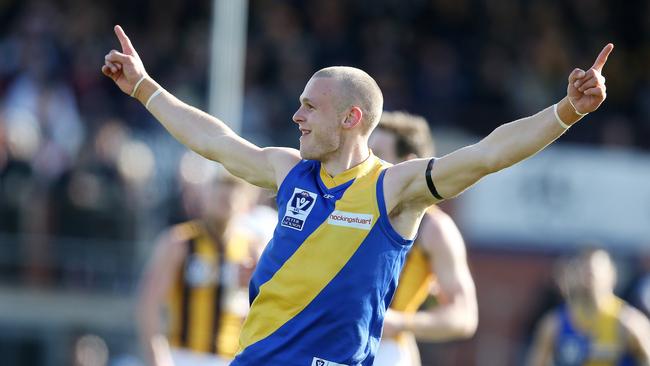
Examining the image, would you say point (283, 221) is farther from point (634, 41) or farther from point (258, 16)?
point (634, 41)

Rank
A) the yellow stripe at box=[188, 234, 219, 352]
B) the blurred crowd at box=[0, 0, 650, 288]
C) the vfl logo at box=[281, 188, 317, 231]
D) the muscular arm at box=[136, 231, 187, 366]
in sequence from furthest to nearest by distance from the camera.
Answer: the blurred crowd at box=[0, 0, 650, 288], the yellow stripe at box=[188, 234, 219, 352], the muscular arm at box=[136, 231, 187, 366], the vfl logo at box=[281, 188, 317, 231]

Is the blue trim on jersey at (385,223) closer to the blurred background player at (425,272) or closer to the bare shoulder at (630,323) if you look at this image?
the blurred background player at (425,272)

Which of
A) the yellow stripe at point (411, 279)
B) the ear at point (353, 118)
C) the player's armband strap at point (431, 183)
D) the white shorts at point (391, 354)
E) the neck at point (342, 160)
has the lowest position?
the white shorts at point (391, 354)

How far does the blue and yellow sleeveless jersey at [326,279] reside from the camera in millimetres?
6281

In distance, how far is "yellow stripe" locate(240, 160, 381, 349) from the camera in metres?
6.28

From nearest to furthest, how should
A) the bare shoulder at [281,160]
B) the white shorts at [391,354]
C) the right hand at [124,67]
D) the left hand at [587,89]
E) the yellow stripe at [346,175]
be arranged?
the left hand at [587,89] → the yellow stripe at [346,175] → the bare shoulder at [281,160] → the right hand at [124,67] → the white shorts at [391,354]

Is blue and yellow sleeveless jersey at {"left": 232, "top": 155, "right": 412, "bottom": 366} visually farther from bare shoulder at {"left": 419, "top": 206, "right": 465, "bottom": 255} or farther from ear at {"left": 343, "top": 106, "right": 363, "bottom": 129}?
bare shoulder at {"left": 419, "top": 206, "right": 465, "bottom": 255}

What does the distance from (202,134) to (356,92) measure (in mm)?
792

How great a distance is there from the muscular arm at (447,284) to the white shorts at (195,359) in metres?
2.35

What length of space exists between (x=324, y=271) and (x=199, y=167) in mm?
11240

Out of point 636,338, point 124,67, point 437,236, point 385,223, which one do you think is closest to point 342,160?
point 385,223

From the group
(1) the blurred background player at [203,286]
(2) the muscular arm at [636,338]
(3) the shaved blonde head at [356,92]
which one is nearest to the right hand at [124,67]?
(3) the shaved blonde head at [356,92]

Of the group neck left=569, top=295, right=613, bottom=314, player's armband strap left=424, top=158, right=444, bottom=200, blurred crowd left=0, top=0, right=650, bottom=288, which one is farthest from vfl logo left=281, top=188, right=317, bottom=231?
blurred crowd left=0, top=0, right=650, bottom=288

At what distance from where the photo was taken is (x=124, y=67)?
6.80 m
